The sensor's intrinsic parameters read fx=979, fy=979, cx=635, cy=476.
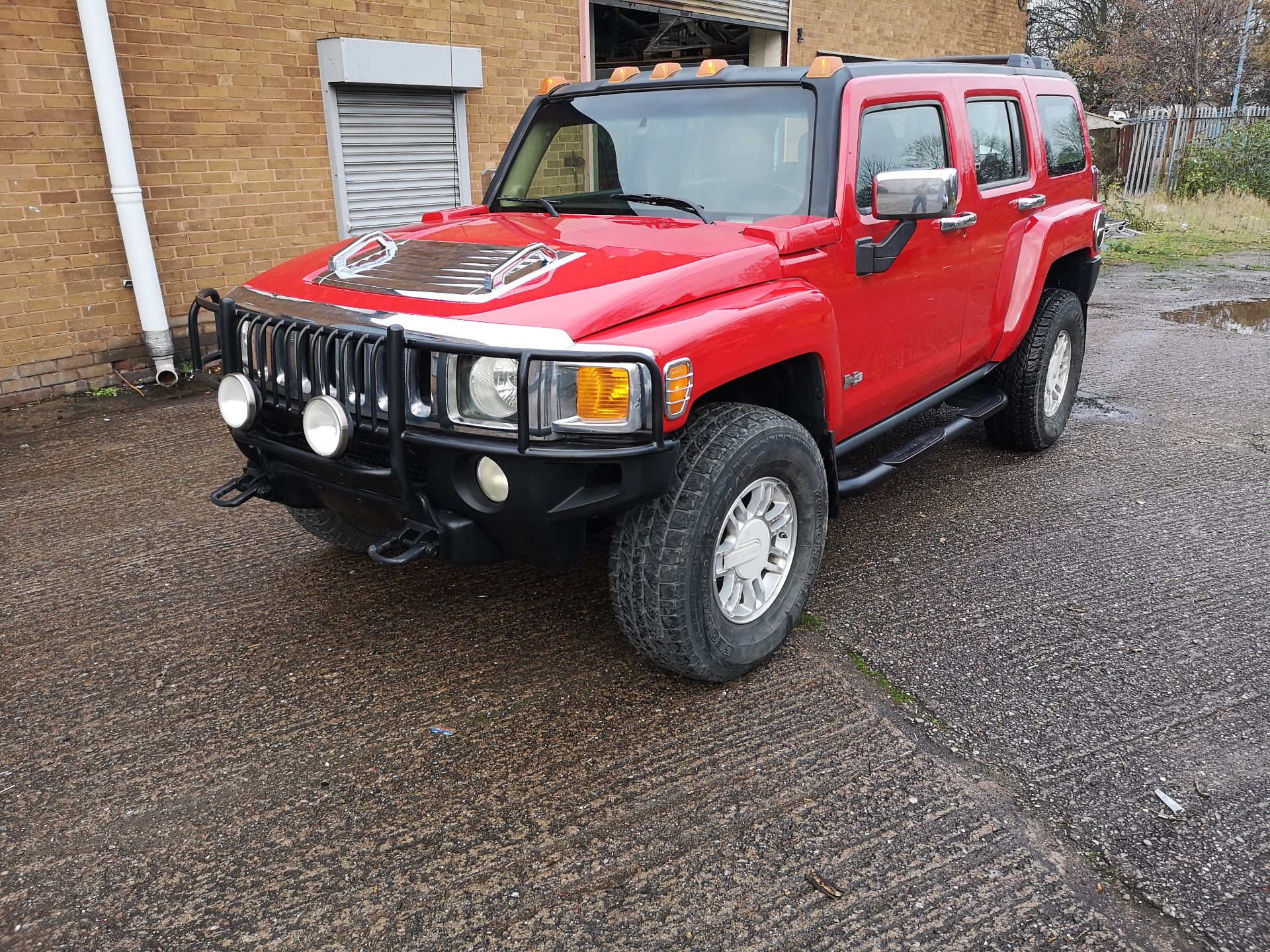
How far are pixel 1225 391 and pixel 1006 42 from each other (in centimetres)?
1178

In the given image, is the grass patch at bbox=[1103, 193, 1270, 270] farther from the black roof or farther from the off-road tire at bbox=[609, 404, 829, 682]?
the off-road tire at bbox=[609, 404, 829, 682]


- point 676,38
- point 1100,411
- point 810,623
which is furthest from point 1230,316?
point 810,623

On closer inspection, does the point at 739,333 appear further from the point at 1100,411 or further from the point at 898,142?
the point at 1100,411

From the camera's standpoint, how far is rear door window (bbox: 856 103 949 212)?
3662mm

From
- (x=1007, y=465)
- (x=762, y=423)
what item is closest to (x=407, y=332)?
(x=762, y=423)

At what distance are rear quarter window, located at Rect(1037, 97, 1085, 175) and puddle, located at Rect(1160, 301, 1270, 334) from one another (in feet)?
14.7

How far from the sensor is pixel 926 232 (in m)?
3.90

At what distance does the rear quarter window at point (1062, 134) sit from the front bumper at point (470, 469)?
3.43 meters

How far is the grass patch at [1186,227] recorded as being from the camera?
14.0 meters

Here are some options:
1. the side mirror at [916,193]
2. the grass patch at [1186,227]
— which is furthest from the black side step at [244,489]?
the grass patch at [1186,227]

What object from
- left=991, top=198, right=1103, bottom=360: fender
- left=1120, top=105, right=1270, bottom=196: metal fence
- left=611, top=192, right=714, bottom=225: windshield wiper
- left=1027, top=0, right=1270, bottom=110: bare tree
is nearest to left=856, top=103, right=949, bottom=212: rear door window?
left=611, top=192, right=714, bottom=225: windshield wiper

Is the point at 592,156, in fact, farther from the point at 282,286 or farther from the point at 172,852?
the point at 172,852

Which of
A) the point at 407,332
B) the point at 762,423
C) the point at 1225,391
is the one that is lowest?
the point at 1225,391

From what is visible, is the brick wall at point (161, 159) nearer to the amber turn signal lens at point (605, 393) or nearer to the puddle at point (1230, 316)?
the amber turn signal lens at point (605, 393)
